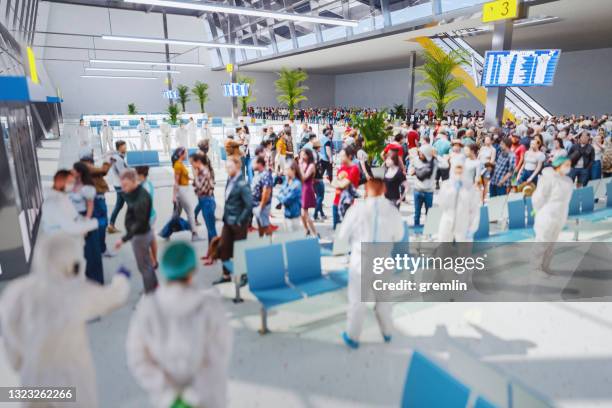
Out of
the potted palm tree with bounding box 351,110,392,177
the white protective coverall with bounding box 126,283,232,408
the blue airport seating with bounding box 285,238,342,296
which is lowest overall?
the blue airport seating with bounding box 285,238,342,296

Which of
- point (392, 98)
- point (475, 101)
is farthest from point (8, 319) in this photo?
point (392, 98)

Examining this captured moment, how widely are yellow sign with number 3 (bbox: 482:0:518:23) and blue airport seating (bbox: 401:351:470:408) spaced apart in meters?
12.1

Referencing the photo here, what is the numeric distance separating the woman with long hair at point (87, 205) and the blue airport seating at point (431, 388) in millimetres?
3911

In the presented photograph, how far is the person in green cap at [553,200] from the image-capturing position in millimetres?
4699

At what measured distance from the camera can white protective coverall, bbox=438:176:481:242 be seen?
4.47 m

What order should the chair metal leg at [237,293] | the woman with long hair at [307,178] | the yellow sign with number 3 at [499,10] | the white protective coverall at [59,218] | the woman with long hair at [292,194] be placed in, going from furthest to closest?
the yellow sign with number 3 at [499,10] < the woman with long hair at [307,178] < the woman with long hair at [292,194] < the chair metal leg at [237,293] < the white protective coverall at [59,218]

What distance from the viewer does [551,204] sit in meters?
4.77

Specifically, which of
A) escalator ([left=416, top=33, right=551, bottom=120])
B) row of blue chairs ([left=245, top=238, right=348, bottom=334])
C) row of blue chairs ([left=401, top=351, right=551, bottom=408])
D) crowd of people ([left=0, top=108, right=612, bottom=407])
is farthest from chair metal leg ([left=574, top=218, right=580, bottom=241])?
escalator ([left=416, top=33, right=551, bottom=120])

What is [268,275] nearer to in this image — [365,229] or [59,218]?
[365,229]

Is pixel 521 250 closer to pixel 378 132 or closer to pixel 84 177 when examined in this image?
pixel 378 132

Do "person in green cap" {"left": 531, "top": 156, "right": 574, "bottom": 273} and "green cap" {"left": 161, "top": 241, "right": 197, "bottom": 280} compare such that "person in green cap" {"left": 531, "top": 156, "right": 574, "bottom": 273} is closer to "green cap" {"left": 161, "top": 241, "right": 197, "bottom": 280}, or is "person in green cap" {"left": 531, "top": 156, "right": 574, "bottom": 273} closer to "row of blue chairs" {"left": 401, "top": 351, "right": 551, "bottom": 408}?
"row of blue chairs" {"left": 401, "top": 351, "right": 551, "bottom": 408}

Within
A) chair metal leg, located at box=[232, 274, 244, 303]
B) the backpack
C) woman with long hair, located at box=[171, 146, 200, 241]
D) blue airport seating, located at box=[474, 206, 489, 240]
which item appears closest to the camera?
chair metal leg, located at box=[232, 274, 244, 303]

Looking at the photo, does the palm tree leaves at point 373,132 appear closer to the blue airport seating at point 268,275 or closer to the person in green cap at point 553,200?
the person in green cap at point 553,200

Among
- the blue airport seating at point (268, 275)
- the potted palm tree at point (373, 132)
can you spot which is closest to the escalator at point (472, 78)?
the potted palm tree at point (373, 132)
